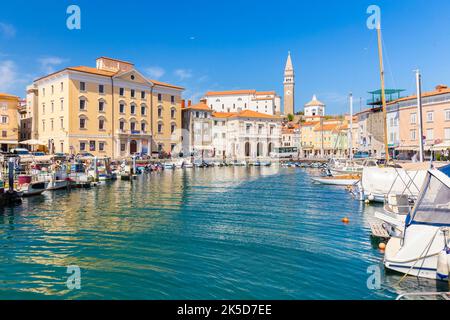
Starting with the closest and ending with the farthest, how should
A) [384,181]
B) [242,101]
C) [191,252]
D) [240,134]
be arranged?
[191,252]
[384,181]
[240,134]
[242,101]

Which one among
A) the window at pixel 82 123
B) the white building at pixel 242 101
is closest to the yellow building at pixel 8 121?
the window at pixel 82 123

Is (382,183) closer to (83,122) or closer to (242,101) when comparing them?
(83,122)

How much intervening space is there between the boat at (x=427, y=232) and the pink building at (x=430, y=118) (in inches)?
1487

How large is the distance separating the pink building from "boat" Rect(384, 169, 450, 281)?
37.8 m

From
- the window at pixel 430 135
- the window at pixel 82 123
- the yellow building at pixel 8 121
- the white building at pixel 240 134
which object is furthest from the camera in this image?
the white building at pixel 240 134

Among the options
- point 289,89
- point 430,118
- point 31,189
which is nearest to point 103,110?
point 31,189

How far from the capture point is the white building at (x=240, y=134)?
87312mm

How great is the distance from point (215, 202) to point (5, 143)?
1859 inches

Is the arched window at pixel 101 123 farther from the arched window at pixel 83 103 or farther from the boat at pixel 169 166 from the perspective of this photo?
the boat at pixel 169 166

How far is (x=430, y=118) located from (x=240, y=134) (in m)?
46.8

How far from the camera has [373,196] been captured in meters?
22.9

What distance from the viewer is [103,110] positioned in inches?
2304
